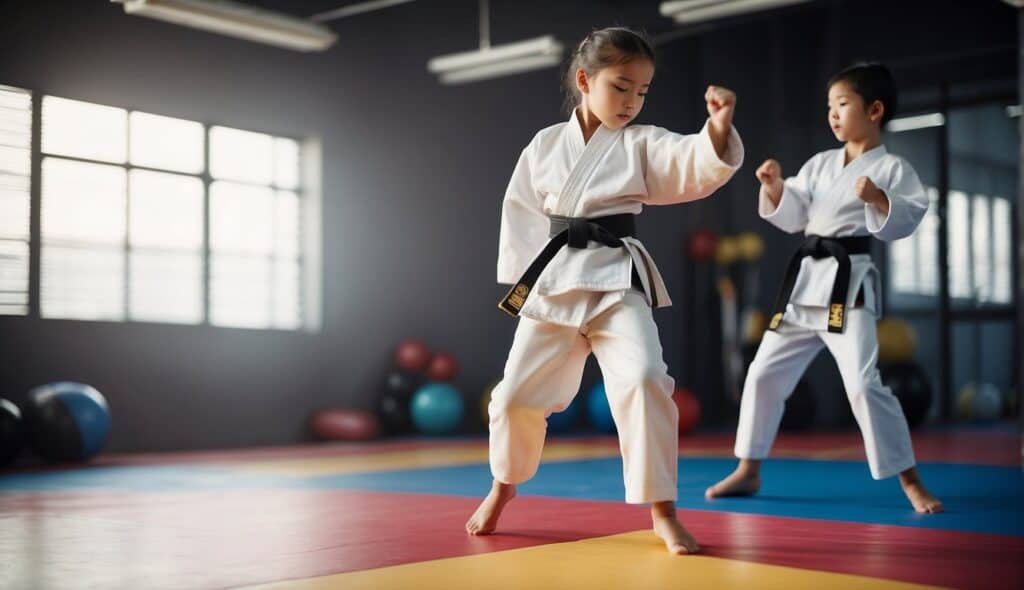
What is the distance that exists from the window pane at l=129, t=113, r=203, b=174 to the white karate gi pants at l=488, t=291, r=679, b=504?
486 centimetres

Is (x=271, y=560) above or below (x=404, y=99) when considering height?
below

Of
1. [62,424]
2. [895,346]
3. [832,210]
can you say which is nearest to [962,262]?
[895,346]

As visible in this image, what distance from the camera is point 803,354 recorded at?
140 inches

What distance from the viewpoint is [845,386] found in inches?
132

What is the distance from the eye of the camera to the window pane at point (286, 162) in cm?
772

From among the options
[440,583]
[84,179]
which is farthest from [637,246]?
[84,179]

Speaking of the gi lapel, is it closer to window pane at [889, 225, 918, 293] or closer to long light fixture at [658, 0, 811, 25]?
long light fixture at [658, 0, 811, 25]

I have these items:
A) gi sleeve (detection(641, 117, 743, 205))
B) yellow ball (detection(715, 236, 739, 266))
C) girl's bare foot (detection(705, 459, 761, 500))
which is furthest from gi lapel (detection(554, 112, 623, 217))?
yellow ball (detection(715, 236, 739, 266))

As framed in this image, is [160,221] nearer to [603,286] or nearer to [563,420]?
[563,420]

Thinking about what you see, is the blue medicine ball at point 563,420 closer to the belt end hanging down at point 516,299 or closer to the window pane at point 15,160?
the window pane at point 15,160

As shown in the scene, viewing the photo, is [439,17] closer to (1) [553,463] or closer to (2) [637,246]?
(1) [553,463]

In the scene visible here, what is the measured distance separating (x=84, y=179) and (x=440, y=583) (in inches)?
206

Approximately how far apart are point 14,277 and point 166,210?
1.13m

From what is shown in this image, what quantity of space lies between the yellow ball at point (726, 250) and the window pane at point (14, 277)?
626 cm
